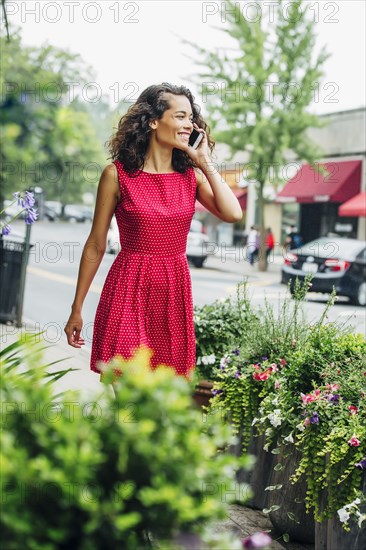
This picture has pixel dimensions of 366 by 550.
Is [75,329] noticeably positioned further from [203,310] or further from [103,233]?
[203,310]

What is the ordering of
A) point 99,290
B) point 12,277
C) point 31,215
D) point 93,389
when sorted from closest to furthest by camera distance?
point 93,389 → point 31,215 → point 12,277 → point 99,290

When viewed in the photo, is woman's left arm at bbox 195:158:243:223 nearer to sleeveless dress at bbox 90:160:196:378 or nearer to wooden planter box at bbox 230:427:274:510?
sleeveless dress at bbox 90:160:196:378

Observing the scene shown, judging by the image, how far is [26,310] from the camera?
1472cm

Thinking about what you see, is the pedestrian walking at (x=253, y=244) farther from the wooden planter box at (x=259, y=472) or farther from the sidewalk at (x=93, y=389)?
the wooden planter box at (x=259, y=472)

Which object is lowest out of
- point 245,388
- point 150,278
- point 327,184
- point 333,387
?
point 245,388

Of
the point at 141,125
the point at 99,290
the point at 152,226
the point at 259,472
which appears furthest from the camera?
the point at 99,290

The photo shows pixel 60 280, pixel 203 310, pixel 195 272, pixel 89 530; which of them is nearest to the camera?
pixel 89 530

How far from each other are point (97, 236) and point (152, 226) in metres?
0.25

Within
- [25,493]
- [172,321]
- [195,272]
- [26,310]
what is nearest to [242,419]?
[172,321]

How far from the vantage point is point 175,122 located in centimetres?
343

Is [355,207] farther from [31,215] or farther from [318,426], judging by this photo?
[318,426]

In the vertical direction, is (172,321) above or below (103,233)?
below

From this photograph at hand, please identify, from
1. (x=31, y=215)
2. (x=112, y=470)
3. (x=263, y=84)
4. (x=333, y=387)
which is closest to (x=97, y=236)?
(x=333, y=387)

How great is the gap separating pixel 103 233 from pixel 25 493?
2102 mm
